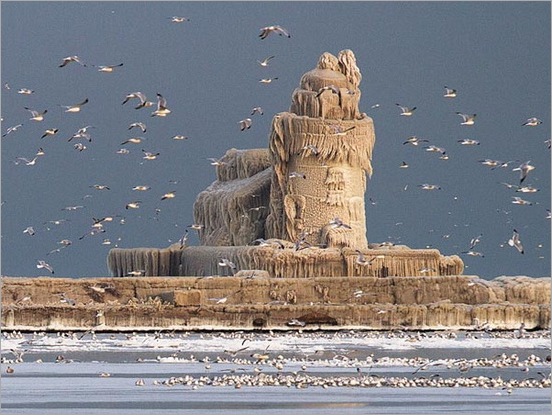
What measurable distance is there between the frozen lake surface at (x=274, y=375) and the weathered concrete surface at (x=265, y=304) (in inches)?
142

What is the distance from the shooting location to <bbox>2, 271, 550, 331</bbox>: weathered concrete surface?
44.4 metres

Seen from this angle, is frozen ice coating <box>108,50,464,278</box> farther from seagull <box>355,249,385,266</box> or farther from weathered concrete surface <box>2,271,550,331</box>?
weathered concrete surface <box>2,271,550,331</box>

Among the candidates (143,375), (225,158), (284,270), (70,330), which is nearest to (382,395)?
(143,375)

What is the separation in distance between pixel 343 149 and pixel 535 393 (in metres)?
30.5

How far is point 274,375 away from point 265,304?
17269 millimetres

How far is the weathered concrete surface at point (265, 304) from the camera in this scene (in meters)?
44.4

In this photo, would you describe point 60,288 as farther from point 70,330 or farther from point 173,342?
point 173,342

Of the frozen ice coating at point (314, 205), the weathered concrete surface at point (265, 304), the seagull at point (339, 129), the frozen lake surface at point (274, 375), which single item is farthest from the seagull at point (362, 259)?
the frozen lake surface at point (274, 375)

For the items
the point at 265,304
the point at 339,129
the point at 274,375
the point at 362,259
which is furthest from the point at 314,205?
the point at 274,375

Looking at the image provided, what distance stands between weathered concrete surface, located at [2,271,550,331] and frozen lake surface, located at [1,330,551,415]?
360 cm

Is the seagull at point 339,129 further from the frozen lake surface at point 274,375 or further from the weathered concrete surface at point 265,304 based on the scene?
the frozen lake surface at point 274,375

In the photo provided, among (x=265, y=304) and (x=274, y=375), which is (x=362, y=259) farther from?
(x=274, y=375)

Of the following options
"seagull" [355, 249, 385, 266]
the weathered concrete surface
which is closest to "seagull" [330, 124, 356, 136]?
"seagull" [355, 249, 385, 266]

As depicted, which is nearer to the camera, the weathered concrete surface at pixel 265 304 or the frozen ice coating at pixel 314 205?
the weathered concrete surface at pixel 265 304
